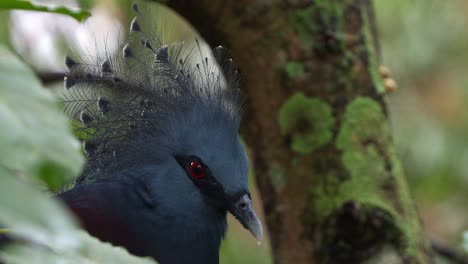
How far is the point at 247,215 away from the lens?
5.65 feet

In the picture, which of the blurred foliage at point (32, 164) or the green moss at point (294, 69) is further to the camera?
the green moss at point (294, 69)

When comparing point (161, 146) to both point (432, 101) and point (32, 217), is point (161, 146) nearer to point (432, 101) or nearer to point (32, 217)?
point (32, 217)

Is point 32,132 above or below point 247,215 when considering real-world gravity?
below

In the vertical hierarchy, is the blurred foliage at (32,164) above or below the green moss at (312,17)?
below

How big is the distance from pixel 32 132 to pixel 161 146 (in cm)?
134

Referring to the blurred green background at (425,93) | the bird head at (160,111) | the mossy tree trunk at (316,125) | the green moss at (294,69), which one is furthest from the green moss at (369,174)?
the blurred green background at (425,93)

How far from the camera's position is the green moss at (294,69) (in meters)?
1.93

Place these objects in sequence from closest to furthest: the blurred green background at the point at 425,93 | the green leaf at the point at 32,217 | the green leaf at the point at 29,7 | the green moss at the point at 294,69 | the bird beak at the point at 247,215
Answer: the green leaf at the point at 32,217, the green leaf at the point at 29,7, the bird beak at the point at 247,215, the green moss at the point at 294,69, the blurred green background at the point at 425,93

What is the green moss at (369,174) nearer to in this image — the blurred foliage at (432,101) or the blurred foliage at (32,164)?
the blurred foliage at (432,101)

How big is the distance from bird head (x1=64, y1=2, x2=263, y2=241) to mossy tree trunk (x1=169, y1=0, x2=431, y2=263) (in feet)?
0.57

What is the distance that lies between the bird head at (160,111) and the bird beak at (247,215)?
5cm

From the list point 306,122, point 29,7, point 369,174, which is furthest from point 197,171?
point 29,7

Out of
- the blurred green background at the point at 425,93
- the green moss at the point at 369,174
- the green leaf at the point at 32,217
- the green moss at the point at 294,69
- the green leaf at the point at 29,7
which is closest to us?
the green leaf at the point at 32,217

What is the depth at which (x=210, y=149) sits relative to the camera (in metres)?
1.77
